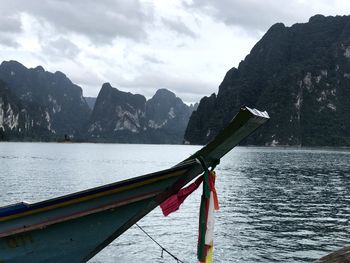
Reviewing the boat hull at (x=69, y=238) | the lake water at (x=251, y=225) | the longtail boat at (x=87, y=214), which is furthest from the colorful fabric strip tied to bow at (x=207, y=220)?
the lake water at (x=251, y=225)

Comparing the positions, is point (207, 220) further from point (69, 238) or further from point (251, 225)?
point (251, 225)

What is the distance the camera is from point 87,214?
8.39 meters

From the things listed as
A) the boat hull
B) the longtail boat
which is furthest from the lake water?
the longtail boat

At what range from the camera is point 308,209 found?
31016mm

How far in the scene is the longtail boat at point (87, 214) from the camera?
8141mm

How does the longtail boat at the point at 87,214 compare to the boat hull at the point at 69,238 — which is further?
the boat hull at the point at 69,238

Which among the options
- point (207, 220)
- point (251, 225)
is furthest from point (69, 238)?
point (251, 225)

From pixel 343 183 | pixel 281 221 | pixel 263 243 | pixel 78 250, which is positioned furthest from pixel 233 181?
pixel 78 250

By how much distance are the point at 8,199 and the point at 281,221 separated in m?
21.2

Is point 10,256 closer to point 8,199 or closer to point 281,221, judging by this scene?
point 281,221

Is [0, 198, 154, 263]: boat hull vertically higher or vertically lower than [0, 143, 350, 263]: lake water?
higher

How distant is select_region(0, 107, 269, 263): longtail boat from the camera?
26.7 ft

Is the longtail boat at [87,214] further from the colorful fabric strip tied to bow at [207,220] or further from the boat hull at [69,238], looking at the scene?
the colorful fabric strip tied to bow at [207,220]

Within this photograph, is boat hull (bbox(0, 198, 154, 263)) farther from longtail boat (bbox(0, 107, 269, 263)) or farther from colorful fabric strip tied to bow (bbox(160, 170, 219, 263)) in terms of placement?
colorful fabric strip tied to bow (bbox(160, 170, 219, 263))
